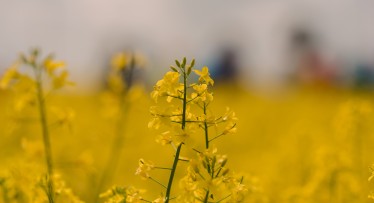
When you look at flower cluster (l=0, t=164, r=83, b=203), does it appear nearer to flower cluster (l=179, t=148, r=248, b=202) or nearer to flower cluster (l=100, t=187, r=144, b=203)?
flower cluster (l=100, t=187, r=144, b=203)

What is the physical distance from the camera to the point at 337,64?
31.5 m

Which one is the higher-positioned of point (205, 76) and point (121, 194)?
point (205, 76)

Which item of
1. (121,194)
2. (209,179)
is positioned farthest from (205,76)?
(121,194)

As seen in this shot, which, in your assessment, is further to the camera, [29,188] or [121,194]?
[29,188]

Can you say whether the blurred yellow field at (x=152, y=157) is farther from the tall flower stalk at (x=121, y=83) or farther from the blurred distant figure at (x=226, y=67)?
the blurred distant figure at (x=226, y=67)

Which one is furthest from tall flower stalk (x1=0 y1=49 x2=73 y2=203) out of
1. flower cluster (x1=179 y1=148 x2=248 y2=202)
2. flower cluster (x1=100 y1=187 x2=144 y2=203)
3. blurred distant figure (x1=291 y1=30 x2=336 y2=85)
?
blurred distant figure (x1=291 y1=30 x2=336 y2=85)

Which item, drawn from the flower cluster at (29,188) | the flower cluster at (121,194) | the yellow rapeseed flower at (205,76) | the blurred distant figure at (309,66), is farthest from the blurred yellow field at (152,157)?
the blurred distant figure at (309,66)

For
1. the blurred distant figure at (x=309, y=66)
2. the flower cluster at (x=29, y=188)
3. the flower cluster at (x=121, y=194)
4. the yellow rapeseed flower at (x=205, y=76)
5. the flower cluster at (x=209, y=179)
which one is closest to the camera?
the flower cluster at (x=209, y=179)

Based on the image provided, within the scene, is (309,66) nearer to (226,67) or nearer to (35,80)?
(226,67)

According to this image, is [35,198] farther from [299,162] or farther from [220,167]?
[299,162]

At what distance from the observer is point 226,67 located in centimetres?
3108

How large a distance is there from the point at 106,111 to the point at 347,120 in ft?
5.53

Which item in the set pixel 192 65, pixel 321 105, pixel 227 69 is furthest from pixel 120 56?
pixel 227 69

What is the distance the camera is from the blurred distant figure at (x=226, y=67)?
99.2ft
